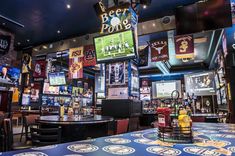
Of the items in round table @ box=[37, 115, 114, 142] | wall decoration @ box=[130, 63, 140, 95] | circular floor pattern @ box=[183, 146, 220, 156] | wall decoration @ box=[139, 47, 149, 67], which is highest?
wall decoration @ box=[139, 47, 149, 67]

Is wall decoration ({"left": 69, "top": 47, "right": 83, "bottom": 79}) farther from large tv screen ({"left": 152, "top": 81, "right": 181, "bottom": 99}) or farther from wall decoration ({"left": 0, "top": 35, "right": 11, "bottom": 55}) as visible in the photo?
large tv screen ({"left": 152, "top": 81, "right": 181, "bottom": 99})

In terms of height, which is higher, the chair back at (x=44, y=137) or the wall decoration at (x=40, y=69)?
the wall decoration at (x=40, y=69)

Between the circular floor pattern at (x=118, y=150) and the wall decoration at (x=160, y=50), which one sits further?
the wall decoration at (x=160, y=50)

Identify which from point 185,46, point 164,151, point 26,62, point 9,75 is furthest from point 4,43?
point 164,151

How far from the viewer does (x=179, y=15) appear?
6180mm

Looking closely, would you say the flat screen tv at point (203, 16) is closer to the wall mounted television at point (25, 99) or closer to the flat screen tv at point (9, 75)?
the flat screen tv at point (9, 75)

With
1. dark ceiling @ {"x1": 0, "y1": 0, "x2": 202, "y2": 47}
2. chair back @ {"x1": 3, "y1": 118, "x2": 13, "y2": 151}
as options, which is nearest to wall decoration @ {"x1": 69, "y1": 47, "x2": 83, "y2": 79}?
dark ceiling @ {"x1": 0, "y1": 0, "x2": 202, "y2": 47}

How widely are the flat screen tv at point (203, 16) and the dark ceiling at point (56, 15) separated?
369 mm

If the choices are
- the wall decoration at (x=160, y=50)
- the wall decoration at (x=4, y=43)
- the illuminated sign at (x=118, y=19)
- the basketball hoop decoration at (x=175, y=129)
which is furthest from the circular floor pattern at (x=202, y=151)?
the wall decoration at (x=4, y=43)

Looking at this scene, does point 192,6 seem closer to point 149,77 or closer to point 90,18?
point 90,18

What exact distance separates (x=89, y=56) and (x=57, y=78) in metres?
2.86

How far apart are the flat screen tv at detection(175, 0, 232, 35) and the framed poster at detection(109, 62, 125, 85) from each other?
7.48 ft

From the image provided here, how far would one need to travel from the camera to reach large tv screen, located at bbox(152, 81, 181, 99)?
46.2ft

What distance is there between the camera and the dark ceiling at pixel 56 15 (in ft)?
20.3
